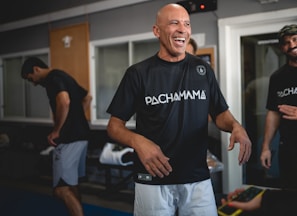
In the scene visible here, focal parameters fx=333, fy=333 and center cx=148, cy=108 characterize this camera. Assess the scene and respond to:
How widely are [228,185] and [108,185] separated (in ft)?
4.57

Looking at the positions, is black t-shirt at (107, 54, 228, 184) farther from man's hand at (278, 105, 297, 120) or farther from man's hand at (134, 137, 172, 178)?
man's hand at (278, 105, 297, 120)

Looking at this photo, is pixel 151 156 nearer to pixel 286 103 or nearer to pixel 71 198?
pixel 286 103

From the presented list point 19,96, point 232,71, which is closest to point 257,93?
point 232,71

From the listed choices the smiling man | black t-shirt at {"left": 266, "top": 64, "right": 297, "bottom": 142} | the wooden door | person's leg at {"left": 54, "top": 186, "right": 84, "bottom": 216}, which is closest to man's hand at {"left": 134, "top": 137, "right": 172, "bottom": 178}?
the smiling man

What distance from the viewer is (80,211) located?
2.67 metres

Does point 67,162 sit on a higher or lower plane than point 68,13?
lower

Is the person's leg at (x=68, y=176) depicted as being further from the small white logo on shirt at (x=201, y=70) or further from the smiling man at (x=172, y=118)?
the small white logo on shirt at (x=201, y=70)

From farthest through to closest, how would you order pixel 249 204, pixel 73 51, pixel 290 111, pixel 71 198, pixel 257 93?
1. pixel 73 51
2. pixel 257 93
3. pixel 71 198
4. pixel 249 204
5. pixel 290 111

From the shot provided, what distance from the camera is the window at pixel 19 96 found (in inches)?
217

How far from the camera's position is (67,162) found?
2762mm

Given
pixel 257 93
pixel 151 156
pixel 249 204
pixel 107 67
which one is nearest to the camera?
pixel 151 156

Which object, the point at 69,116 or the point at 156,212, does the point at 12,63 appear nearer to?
the point at 69,116

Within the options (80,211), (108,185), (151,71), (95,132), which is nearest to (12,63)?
(95,132)

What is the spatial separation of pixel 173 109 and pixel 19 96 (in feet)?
16.2
